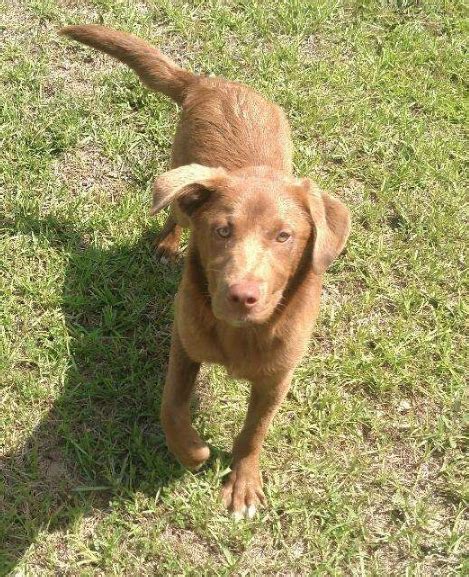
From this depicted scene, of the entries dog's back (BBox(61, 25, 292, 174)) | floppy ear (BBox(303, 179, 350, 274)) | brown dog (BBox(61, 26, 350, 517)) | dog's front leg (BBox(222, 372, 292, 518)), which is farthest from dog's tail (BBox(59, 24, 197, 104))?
dog's front leg (BBox(222, 372, 292, 518))

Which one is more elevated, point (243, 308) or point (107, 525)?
point (243, 308)

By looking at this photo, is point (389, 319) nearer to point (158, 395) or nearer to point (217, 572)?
point (158, 395)

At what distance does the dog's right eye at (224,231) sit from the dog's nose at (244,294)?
1.06 ft

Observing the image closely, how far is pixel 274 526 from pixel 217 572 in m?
0.38

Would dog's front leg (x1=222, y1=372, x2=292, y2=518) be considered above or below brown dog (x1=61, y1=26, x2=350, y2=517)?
below

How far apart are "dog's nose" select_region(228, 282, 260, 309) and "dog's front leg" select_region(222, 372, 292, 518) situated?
81 centimetres

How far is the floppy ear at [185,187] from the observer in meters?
3.11

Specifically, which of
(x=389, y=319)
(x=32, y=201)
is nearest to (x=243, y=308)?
(x=389, y=319)

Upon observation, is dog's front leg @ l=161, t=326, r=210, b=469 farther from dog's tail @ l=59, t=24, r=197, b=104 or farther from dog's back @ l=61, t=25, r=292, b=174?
dog's tail @ l=59, t=24, r=197, b=104

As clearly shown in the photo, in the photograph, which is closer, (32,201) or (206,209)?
(206,209)

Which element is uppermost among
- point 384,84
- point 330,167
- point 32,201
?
point 384,84

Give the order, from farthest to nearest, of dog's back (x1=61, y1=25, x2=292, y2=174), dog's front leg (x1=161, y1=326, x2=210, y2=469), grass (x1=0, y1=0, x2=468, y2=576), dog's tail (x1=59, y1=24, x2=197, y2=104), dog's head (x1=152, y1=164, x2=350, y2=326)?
dog's tail (x1=59, y1=24, x2=197, y2=104) < dog's back (x1=61, y1=25, x2=292, y2=174) < grass (x1=0, y1=0, x2=468, y2=576) < dog's front leg (x1=161, y1=326, x2=210, y2=469) < dog's head (x1=152, y1=164, x2=350, y2=326)

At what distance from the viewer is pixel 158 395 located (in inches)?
166

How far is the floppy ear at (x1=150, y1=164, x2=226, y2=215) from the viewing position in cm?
311
